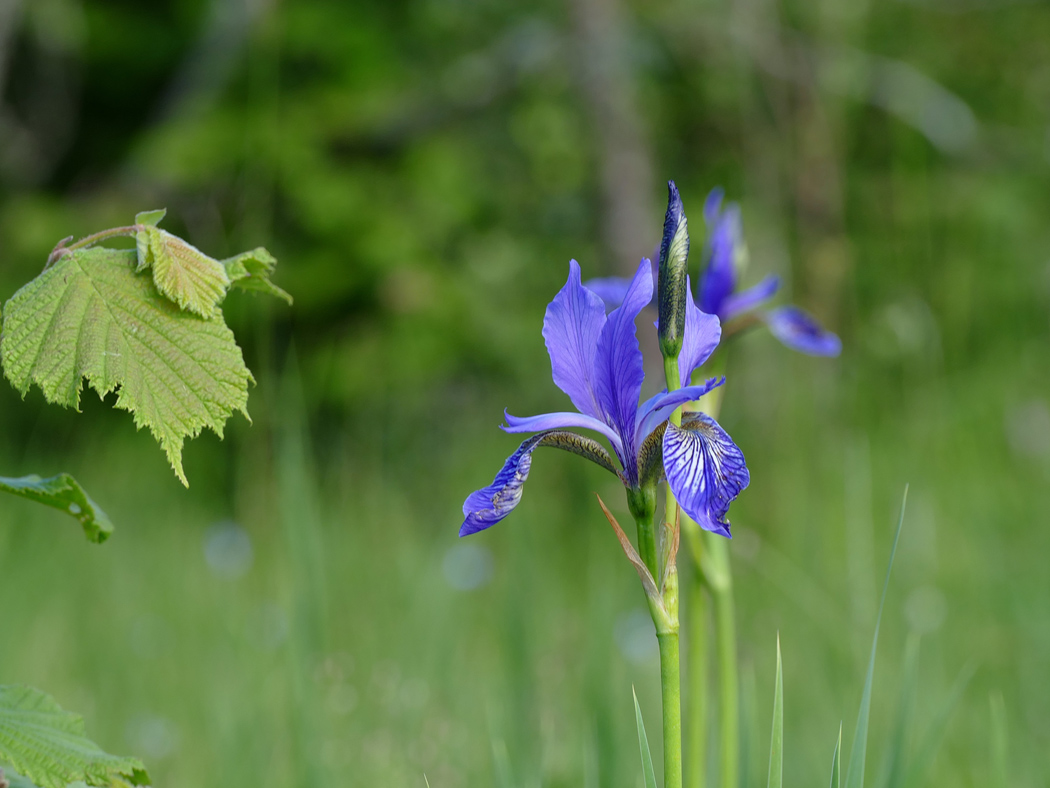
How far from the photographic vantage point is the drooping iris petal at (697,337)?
0.69 m

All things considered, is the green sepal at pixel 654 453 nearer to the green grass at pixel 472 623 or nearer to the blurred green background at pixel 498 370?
the green grass at pixel 472 623

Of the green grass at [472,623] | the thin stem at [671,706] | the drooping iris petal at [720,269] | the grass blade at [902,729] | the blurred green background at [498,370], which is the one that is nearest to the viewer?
the thin stem at [671,706]

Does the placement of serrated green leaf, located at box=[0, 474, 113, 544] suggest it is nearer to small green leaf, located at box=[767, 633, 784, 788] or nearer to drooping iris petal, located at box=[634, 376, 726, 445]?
drooping iris petal, located at box=[634, 376, 726, 445]

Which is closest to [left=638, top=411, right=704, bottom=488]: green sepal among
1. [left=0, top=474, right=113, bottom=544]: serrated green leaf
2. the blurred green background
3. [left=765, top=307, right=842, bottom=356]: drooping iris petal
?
[left=0, top=474, right=113, bottom=544]: serrated green leaf

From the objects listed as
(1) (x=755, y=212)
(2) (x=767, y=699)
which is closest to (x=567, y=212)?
(1) (x=755, y=212)

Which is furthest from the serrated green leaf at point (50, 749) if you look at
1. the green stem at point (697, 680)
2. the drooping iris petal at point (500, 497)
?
the green stem at point (697, 680)

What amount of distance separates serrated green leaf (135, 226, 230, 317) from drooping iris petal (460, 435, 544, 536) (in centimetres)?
25

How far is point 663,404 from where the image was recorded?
62 centimetres

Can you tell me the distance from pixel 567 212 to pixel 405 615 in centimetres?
304

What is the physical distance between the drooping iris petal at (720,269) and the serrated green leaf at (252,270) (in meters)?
0.67

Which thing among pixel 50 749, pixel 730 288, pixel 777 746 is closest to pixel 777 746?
pixel 777 746

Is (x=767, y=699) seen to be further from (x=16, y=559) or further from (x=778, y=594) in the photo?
(x=16, y=559)

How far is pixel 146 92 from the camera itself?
20.9ft

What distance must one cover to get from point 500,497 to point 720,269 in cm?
73
